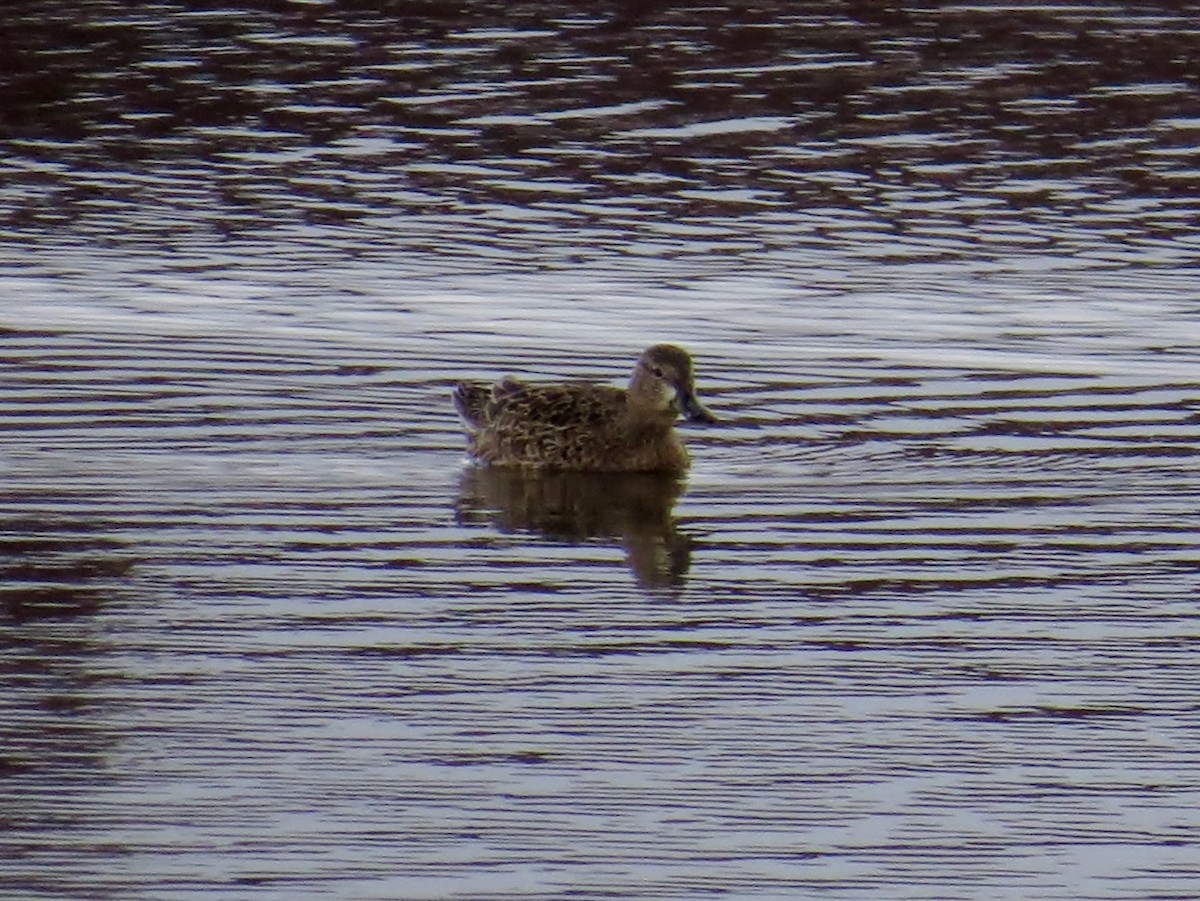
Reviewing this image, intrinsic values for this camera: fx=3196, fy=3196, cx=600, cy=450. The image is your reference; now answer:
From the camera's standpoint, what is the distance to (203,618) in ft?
29.7

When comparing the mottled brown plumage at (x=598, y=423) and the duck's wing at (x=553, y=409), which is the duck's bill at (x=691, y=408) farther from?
the duck's wing at (x=553, y=409)

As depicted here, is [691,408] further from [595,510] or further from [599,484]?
[595,510]

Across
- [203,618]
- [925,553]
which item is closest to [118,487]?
[203,618]

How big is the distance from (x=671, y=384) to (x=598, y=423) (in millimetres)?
319

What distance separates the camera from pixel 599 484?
12.0m

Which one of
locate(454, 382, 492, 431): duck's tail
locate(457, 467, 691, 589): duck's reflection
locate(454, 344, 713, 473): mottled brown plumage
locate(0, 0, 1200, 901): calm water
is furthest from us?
locate(454, 382, 492, 431): duck's tail

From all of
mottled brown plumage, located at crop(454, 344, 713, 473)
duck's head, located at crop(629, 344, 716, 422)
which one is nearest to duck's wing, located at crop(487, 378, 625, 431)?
mottled brown plumage, located at crop(454, 344, 713, 473)

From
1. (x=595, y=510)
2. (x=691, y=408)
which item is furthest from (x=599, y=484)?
(x=595, y=510)

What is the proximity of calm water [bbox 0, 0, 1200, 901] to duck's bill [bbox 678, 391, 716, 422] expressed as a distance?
7.4 inches

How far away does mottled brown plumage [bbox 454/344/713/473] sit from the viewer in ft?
39.0

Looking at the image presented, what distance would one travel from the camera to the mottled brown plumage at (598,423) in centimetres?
1189

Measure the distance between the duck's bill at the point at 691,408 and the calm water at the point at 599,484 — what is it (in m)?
0.19

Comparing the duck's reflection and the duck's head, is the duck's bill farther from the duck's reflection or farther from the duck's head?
the duck's reflection

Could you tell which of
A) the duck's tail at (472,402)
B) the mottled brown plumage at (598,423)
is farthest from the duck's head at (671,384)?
the duck's tail at (472,402)
